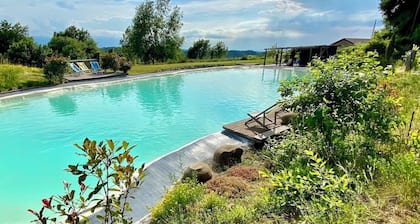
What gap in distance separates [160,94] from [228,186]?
11.9 metres

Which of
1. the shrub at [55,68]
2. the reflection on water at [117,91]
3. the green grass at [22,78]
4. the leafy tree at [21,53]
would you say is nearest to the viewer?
the green grass at [22,78]

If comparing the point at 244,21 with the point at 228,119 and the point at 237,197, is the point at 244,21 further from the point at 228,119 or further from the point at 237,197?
the point at 237,197

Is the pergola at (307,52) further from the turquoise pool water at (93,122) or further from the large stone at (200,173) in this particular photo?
the large stone at (200,173)

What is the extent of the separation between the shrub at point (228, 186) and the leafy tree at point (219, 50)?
43.1m

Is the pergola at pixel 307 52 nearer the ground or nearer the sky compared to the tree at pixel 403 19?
nearer the ground

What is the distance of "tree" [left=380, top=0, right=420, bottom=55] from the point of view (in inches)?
766

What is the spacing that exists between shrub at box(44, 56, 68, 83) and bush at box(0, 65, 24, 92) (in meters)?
1.45

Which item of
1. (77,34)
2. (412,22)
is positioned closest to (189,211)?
(412,22)

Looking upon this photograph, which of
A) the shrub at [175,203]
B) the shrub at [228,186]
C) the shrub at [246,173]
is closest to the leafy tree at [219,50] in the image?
the shrub at [246,173]

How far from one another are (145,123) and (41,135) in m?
3.24

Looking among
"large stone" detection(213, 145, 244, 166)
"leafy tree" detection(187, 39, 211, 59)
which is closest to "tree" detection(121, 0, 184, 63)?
"leafy tree" detection(187, 39, 211, 59)

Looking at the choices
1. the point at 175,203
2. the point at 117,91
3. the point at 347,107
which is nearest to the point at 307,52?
the point at 117,91

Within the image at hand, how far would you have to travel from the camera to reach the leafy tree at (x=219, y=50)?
46.4 metres

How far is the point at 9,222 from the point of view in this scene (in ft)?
15.1
